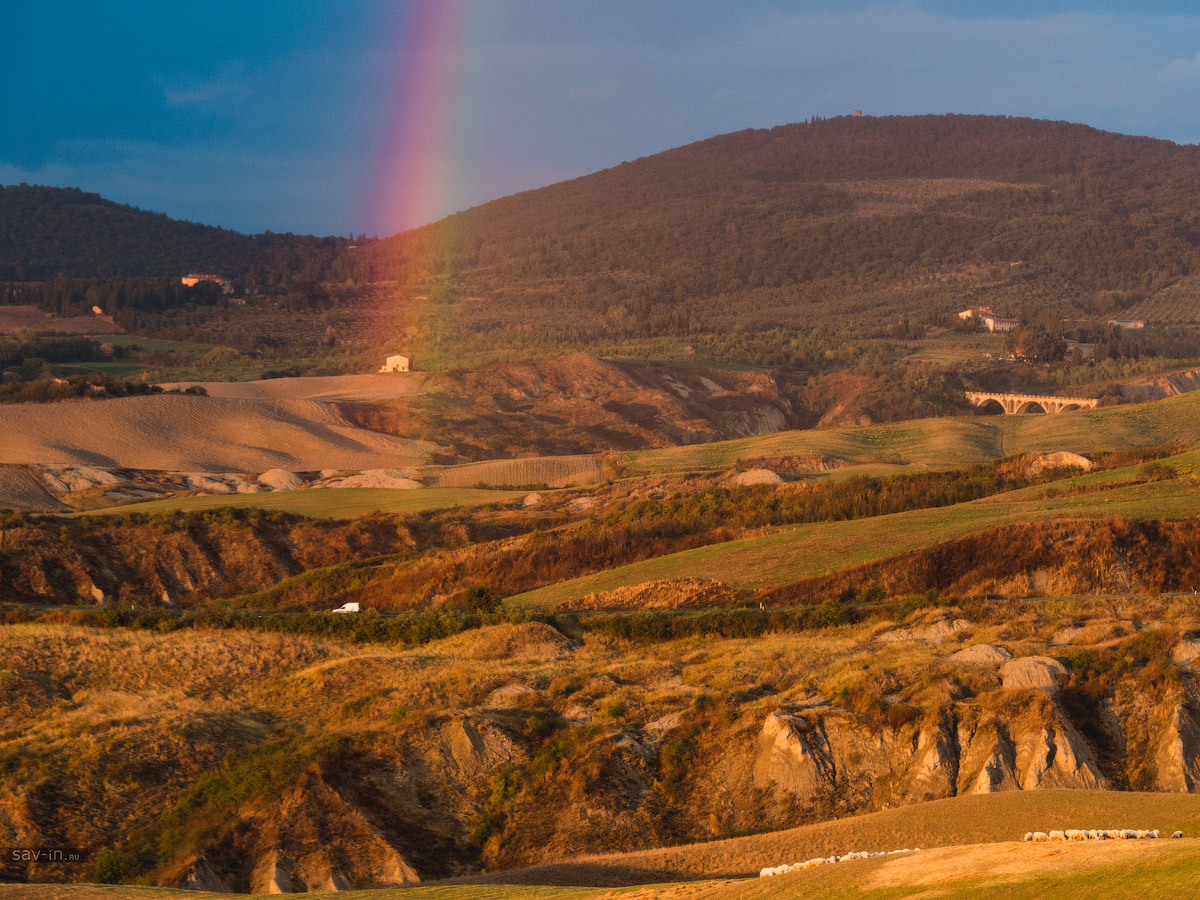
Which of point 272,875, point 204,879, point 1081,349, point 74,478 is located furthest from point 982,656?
point 1081,349

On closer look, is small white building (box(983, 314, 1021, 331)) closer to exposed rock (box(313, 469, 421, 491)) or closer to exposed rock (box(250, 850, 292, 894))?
exposed rock (box(313, 469, 421, 491))

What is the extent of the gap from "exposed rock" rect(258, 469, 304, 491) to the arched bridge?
59.1 m

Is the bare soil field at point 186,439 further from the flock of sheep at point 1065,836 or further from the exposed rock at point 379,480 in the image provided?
the flock of sheep at point 1065,836

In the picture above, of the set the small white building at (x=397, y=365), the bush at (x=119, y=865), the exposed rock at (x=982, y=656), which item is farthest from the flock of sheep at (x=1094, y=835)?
the small white building at (x=397, y=365)

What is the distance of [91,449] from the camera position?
60.1 meters

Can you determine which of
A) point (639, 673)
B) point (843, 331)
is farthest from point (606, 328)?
point (639, 673)

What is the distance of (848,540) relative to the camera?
29.5 meters

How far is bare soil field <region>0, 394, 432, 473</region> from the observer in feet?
194

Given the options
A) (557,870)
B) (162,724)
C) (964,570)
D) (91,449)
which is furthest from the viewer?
(91,449)

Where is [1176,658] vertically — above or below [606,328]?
below

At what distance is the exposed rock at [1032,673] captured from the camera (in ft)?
59.6

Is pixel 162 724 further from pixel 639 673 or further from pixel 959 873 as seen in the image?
pixel 959 873

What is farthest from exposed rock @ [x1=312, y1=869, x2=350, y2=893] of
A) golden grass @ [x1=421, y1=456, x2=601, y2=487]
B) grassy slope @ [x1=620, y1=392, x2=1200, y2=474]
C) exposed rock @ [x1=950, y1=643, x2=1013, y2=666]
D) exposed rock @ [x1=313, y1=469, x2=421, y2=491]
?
grassy slope @ [x1=620, y1=392, x2=1200, y2=474]

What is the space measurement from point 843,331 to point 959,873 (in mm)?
142123
